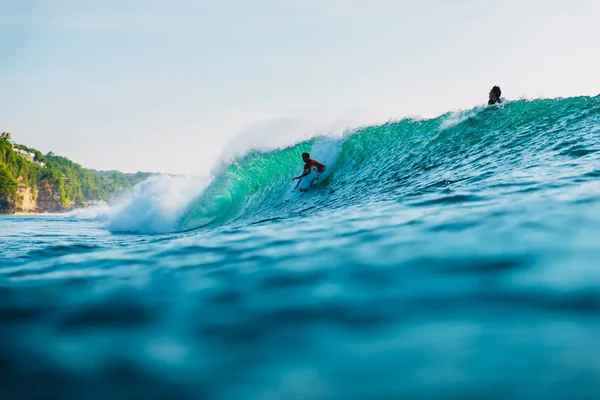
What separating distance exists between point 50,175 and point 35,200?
7105mm

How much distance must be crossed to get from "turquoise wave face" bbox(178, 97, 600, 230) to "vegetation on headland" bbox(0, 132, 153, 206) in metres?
71.7

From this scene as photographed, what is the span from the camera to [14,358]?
61.1 inches

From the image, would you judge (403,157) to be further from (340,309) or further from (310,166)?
(340,309)

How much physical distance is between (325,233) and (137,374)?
7.10 ft

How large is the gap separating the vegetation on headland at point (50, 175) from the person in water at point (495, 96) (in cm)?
7837

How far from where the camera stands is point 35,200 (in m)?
80.1

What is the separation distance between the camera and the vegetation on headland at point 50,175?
7070cm

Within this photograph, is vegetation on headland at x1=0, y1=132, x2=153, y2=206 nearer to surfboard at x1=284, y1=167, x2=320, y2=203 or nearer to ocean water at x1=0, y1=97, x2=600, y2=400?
surfboard at x1=284, y1=167, x2=320, y2=203

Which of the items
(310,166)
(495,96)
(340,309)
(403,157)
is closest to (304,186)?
(310,166)

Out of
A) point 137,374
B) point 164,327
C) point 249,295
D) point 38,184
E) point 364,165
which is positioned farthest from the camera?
point 38,184

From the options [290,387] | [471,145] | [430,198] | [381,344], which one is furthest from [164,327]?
[471,145]

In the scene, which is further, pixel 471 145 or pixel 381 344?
pixel 471 145

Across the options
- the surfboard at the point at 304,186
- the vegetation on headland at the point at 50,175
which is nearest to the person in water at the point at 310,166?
the surfboard at the point at 304,186

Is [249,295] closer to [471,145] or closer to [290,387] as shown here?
[290,387]
